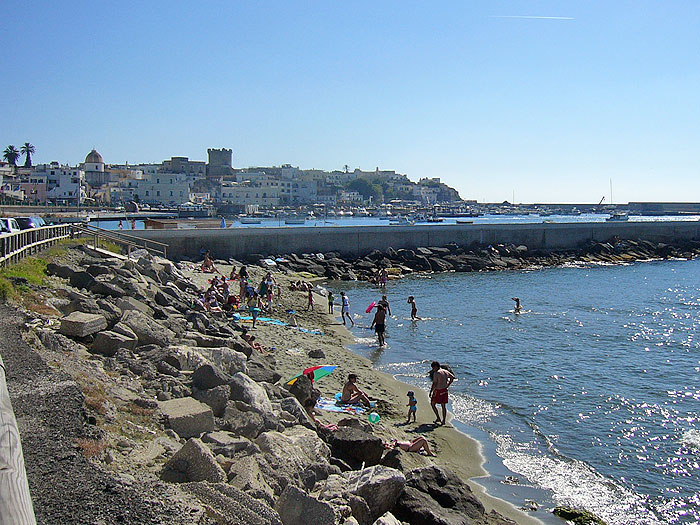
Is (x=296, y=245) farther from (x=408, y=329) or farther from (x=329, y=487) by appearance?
(x=329, y=487)

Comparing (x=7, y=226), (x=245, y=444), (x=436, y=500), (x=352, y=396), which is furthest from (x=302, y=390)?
(x=7, y=226)

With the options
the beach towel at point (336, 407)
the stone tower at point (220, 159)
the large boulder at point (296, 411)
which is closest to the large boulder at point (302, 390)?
the beach towel at point (336, 407)

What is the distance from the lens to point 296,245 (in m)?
44.0

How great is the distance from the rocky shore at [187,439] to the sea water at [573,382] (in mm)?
1438

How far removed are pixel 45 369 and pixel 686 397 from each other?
46.9ft

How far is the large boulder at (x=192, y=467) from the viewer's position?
5.74 meters

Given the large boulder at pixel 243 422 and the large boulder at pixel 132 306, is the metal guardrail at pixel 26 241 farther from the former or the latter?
the large boulder at pixel 243 422

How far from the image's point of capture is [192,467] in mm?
5812

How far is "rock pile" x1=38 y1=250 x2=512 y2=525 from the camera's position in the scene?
18.8 feet

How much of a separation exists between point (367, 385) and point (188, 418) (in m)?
7.59

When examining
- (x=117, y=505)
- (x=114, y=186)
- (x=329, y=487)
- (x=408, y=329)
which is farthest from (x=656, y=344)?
(x=114, y=186)

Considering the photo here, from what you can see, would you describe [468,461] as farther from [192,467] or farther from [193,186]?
[193,186]

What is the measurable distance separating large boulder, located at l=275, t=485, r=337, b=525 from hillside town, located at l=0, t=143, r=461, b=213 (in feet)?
212

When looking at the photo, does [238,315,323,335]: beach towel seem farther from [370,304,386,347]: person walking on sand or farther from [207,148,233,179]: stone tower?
[207,148,233,179]: stone tower
